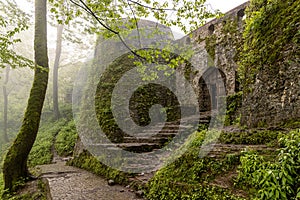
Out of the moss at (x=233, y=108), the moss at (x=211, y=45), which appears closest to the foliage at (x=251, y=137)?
the moss at (x=233, y=108)

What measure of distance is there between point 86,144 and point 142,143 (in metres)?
2.61

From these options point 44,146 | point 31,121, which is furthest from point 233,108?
point 44,146

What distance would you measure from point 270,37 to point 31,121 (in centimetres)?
677

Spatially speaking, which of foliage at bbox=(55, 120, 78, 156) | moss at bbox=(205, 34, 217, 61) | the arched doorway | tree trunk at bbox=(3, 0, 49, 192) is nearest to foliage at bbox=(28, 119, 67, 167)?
foliage at bbox=(55, 120, 78, 156)

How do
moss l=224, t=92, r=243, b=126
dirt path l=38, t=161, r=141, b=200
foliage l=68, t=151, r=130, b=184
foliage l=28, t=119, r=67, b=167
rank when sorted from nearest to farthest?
1. dirt path l=38, t=161, r=141, b=200
2. foliage l=68, t=151, r=130, b=184
3. moss l=224, t=92, r=243, b=126
4. foliage l=28, t=119, r=67, b=167

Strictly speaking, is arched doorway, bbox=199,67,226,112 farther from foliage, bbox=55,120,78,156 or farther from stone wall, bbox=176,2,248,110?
foliage, bbox=55,120,78,156

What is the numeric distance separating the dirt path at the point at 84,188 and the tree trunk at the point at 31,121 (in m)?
0.83

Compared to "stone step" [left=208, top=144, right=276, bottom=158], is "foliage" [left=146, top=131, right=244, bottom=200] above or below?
below

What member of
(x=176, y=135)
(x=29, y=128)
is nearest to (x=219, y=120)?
(x=176, y=135)

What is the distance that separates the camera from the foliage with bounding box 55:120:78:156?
11.0m

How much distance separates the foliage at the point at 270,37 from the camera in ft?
14.6

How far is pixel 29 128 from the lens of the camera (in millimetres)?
5727

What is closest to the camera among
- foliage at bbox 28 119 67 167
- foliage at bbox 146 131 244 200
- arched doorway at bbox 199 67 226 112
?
foliage at bbox 146 131 244 200

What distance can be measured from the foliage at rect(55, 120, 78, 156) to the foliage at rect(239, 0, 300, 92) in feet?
30.8
